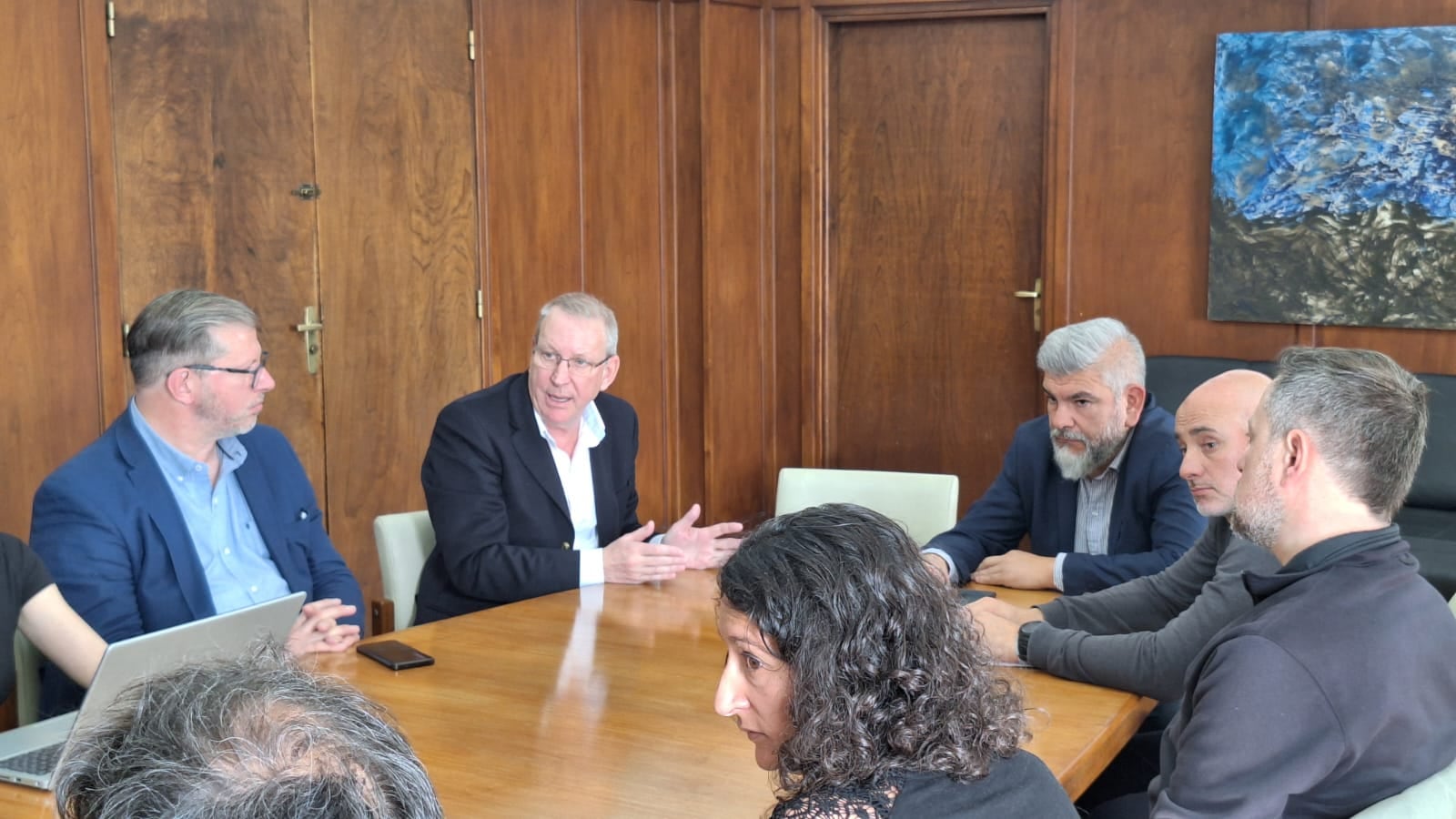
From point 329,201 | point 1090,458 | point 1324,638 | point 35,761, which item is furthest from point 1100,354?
point 329,201

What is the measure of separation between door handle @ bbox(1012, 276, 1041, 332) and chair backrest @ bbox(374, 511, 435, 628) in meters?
3.26

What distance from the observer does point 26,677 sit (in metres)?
2.66

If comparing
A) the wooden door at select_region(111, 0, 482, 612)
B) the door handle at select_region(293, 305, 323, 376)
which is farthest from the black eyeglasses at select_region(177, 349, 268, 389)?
the door handle at select_region(293, 305, 323, 376)

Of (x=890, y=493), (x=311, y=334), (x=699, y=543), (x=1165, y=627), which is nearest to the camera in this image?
(x=1165, y=627)

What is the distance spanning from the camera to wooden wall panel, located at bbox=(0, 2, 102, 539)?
396cm

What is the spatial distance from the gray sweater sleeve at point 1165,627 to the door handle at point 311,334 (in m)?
2.81

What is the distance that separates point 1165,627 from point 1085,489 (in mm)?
926

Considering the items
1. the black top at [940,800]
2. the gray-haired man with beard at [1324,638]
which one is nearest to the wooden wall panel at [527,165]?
the gray-haired man with beard at [1324,638]

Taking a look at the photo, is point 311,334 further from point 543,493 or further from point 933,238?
point 933,238

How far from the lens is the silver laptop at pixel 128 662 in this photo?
198cm

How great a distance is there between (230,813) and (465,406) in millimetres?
2588

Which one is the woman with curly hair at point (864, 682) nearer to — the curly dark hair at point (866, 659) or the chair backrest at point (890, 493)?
the curly dark hair at point (866, 659)

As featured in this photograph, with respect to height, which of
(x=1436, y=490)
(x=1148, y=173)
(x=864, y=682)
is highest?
(x=1148, y=173)

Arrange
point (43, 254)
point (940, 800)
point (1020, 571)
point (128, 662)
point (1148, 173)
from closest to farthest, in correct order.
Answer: point (940, 800)
point (128, 662)
point (1020, 571)
point (43, 254)
point (1148, 173)
